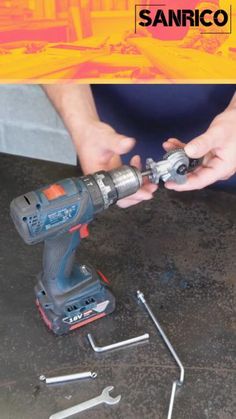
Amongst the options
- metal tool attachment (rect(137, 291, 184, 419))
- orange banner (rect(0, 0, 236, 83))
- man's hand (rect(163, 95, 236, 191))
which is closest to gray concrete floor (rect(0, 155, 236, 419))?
metal tool attachment (rect(137, 291, 184, 419))

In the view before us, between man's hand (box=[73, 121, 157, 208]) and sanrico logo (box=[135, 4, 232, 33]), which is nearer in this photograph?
man's hand (box=[73, 121, 157, 208])

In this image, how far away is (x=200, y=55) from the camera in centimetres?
87

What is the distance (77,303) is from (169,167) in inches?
8.8

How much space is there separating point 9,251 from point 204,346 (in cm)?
33

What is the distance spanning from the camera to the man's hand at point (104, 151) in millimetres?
712

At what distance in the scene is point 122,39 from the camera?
88 cm

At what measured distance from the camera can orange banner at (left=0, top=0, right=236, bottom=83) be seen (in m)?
0.85

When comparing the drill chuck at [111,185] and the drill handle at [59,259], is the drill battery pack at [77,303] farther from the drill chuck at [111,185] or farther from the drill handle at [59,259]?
the drill chuck at [111,185]

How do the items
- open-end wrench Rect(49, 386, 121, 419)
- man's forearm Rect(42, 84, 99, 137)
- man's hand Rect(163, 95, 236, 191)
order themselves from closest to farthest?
open-end wrench Rect(49, 386, 121, 419) → man's hand Rect(163, 95, 236, 191) → man's forearm Rect(42, 84, 99, 137)

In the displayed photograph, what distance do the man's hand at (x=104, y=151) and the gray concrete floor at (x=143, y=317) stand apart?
8 cm

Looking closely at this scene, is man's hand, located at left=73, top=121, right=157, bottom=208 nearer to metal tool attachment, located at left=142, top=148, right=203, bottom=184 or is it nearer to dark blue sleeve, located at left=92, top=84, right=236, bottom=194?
metal tool attachment, located at left=142, top=148, right=203, bottom=184

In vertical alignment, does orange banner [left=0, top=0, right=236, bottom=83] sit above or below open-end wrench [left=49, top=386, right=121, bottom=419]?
above

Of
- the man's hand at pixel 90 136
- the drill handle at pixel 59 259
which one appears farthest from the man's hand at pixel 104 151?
the drill handle at pixel 59 259

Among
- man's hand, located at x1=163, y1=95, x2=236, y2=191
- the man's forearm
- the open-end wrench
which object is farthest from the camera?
the man's forearm
